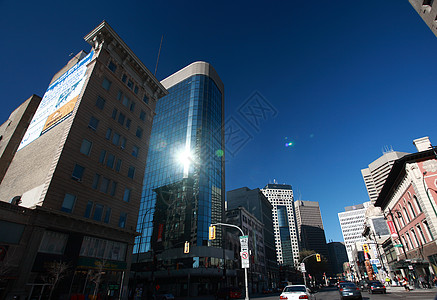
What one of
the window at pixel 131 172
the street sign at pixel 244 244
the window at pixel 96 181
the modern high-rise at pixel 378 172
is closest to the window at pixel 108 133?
the window at pixel 131 172

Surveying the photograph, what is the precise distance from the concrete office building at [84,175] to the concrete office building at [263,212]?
8211cm

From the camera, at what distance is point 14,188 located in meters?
26.9

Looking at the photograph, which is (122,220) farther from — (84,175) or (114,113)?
(114,113)

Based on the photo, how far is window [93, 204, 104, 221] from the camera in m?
24.8

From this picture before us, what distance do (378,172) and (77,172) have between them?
7727 inches

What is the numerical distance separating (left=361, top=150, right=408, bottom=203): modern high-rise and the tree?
7270 inches

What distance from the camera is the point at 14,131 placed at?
126 feet

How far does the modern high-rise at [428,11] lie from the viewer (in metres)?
23.8

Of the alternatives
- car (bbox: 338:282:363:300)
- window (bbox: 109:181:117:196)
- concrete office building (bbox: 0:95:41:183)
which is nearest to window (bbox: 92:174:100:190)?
window (bbox: 109:181:117:196)

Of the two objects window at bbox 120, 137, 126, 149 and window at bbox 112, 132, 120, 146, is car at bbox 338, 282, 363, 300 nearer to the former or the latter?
window at bbox 120, 137, 126, 149

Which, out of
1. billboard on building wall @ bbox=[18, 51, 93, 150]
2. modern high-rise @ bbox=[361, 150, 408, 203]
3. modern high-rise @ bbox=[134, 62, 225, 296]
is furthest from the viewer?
modern high-rise @ bbox=[361, 150, 408, 203]

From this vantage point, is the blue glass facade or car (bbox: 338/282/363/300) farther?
the blue glass facade

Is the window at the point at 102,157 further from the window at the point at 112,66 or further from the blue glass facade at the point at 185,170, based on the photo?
the blue glass facade at the point at 185,170

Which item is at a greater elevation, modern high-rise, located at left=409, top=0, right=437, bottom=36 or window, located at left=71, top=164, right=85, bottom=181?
modern high-rise, located at left=409, top=0, right=437, bottom=36
